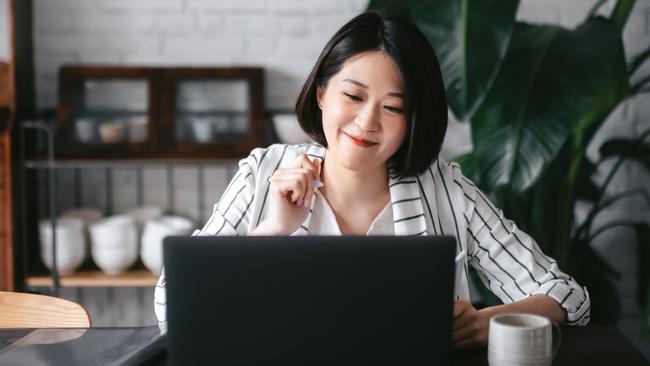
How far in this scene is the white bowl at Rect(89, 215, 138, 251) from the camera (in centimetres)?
246

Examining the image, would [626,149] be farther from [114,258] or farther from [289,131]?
[114,258]

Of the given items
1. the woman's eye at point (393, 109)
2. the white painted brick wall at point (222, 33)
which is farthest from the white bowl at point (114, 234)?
the woman's eye at point (393, 109)

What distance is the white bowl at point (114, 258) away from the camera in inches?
97.0

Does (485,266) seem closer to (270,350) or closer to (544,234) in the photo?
(270,350)

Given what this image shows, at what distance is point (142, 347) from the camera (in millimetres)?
1017

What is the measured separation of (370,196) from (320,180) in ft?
0.33

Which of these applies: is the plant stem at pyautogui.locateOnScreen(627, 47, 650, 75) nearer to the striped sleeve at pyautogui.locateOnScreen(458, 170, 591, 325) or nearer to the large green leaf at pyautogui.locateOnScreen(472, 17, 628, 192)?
the large green leaf at pyautogui.locateOnScreen(472, 17, 628, 192)

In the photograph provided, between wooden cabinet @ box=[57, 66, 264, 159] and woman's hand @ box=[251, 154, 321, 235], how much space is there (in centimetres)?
121

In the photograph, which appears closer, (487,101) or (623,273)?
(487,101)

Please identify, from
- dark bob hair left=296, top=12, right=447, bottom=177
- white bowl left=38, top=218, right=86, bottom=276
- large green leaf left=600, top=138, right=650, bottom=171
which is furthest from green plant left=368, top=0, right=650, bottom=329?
white bowl left=38, top=218, right=86, bottom=276

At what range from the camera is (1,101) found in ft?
8.07

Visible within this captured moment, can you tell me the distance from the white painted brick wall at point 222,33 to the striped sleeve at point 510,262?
1336 millimetres

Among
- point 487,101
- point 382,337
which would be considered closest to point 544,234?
point 487,101

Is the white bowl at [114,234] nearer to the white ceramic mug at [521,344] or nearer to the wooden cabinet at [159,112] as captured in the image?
the wooden cabinet at [159,112]
